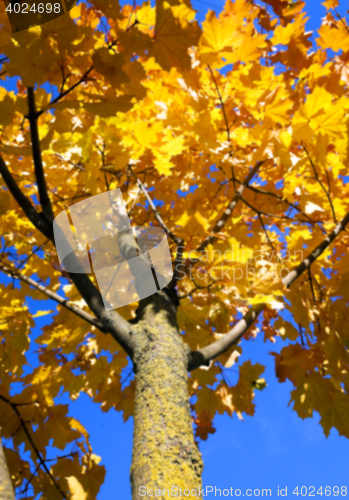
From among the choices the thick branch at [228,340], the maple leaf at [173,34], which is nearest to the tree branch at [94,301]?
the thick branch at [228,340]

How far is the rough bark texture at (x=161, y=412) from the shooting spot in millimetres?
961

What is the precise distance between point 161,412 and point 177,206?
1.67 meters

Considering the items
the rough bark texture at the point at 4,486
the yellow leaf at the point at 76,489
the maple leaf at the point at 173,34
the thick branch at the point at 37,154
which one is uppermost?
the thick branch at the point at 37,154

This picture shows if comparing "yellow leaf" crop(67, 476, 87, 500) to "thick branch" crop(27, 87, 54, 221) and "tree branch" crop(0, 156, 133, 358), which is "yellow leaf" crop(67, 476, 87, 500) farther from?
"thick branch" crop(27, 87, 54, 221)

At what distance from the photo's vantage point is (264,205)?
2.63m

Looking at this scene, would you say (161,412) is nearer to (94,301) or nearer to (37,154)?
(94,301)

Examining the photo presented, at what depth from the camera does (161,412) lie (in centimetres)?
111

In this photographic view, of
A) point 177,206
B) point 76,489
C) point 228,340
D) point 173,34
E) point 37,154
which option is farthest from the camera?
point 177,206

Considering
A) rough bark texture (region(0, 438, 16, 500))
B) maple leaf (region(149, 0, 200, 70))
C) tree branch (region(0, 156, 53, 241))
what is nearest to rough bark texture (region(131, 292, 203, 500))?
rough bark texture (region(0, 438, 16, 500))

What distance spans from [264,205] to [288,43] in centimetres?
116

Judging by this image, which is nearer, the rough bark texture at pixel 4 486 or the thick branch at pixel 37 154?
the rough bark texture at pixel 4 486

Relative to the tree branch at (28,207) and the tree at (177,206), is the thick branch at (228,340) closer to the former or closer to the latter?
the tree at (177,206)

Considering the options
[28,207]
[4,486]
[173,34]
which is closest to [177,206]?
[28,207]

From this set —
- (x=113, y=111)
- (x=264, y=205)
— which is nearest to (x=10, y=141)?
(x=113, y=111)
